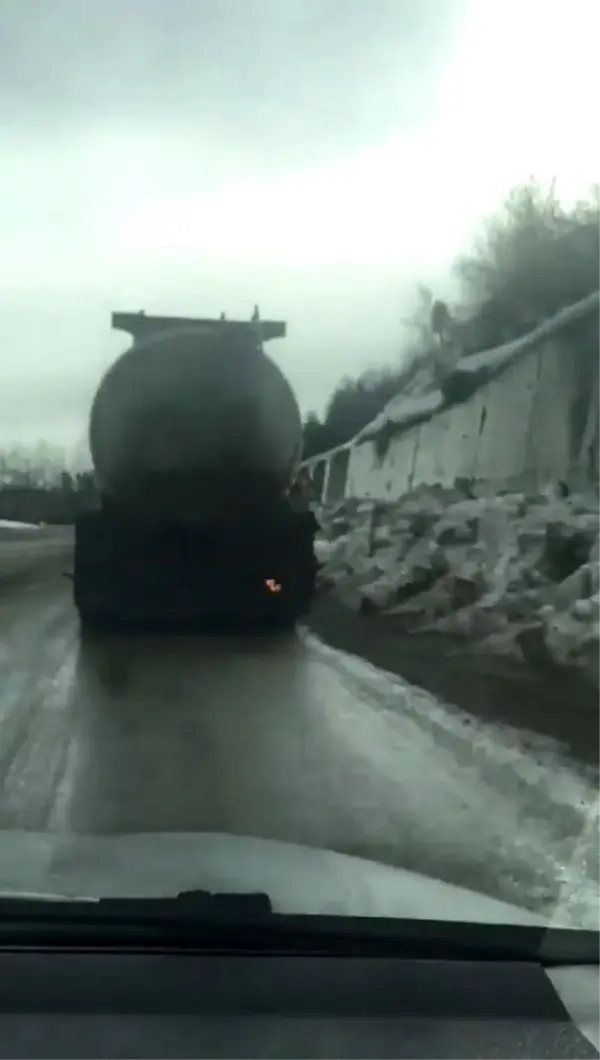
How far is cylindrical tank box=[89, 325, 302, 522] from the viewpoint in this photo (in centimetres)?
894

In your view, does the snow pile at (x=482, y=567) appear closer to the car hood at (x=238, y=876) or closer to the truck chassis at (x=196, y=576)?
the truck chassis at (x=196, y=576)

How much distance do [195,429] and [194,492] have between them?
0.45 meters

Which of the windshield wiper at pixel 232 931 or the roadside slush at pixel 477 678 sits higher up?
the windshield wiper at pixel 232 931

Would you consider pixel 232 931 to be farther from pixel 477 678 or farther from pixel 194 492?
pixel 194 492

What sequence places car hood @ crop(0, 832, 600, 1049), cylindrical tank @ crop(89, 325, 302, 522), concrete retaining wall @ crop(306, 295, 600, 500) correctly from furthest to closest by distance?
concrete retaining wall @ crop(306, 295, 600, 500), cylindrical tank @ crop(89, 325, 302, 522), car hood @ crop(0, 832, 600, 1049)

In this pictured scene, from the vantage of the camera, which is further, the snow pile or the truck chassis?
the snow pile

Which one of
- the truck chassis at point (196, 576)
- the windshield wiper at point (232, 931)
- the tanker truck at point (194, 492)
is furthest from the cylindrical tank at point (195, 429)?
the windshield wiper at point (232, 931)

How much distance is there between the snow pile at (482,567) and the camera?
9.22 meters

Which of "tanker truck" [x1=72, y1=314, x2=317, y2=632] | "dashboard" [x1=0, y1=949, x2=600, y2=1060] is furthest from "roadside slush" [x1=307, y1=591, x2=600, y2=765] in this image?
"dashboard" [x1=0, y1=949, x2=600, y2=1060]

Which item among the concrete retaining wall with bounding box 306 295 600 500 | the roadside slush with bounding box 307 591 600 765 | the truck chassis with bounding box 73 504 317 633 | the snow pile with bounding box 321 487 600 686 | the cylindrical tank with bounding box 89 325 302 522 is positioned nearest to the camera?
the roadside slush with bounding box 307 591 600 765

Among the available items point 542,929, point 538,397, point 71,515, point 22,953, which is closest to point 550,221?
point 538,397

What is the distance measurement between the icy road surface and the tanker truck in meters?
0.26

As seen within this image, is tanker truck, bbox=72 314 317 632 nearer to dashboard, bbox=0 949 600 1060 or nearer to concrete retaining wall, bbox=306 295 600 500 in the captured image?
concrete retaining wall, bbox=306 295 600 500

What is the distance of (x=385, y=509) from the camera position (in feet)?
31.7
